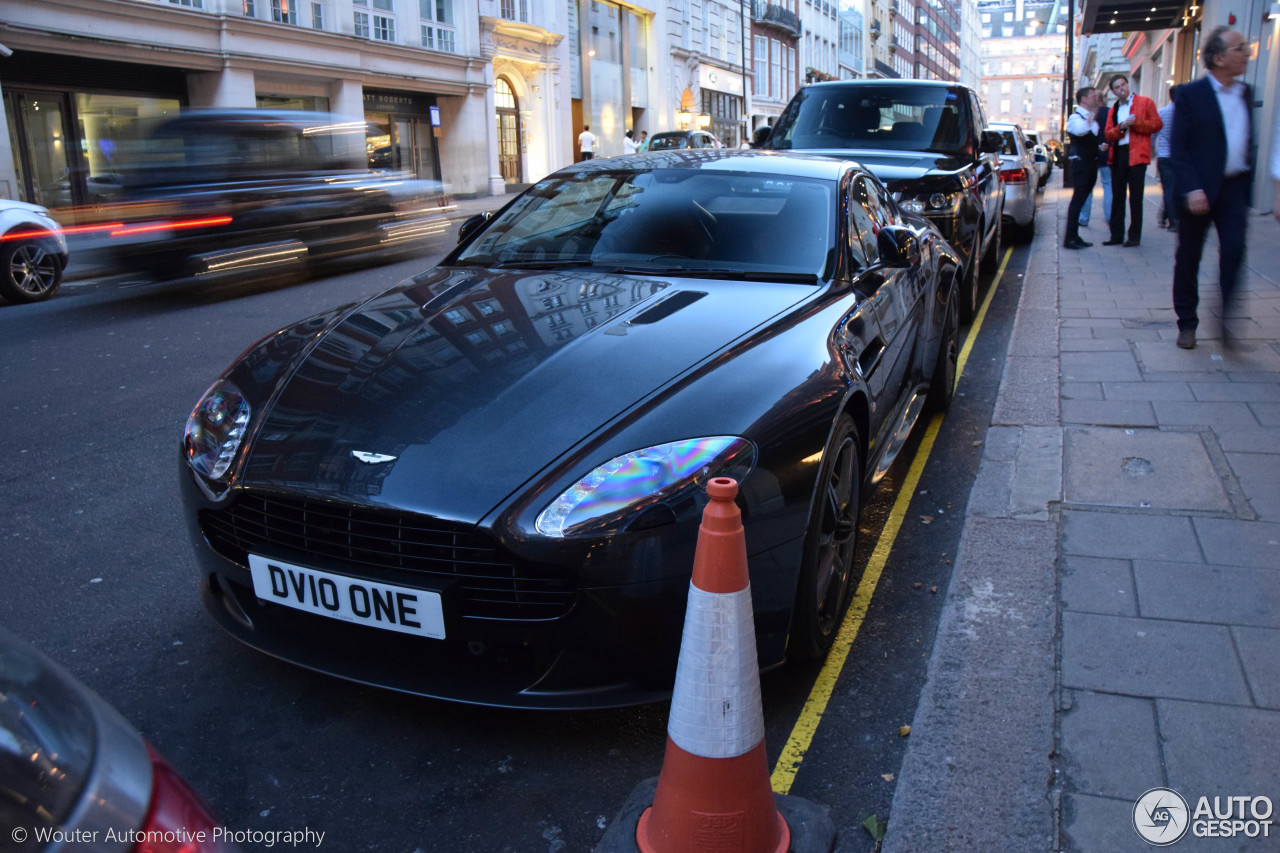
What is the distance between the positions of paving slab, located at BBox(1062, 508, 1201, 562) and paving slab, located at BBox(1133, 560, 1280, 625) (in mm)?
94

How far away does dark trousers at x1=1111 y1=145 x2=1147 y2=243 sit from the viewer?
1126cm

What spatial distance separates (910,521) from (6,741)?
3.58 meters

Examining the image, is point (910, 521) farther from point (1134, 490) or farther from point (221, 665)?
point (221, 665)

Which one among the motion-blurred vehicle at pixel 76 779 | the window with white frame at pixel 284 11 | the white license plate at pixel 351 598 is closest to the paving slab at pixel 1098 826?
the white license plate at pixel 351 598

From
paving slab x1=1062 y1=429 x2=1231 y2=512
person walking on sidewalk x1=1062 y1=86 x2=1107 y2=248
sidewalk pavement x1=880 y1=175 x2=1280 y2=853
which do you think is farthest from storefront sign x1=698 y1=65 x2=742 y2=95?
paving slab x1=1062 y1=429 x2=1231 y2=512

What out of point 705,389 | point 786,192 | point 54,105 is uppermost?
point 54,105

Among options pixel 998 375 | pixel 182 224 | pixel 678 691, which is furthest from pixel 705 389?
pixel 182 224

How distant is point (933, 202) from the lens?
25.2ft

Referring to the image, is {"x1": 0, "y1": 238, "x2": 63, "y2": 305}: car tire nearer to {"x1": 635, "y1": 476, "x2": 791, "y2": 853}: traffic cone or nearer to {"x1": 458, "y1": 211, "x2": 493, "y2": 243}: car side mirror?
{"x1": 458, "y1": 211, "x2": 493, "y2": 243}: car side mirror

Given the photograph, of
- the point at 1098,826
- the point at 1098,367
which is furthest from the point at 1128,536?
the point at 1098,367

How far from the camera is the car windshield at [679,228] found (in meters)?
3.88

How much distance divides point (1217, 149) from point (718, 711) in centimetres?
543

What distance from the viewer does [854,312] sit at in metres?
3.58

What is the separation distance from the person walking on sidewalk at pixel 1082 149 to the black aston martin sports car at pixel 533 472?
9.35 meters
